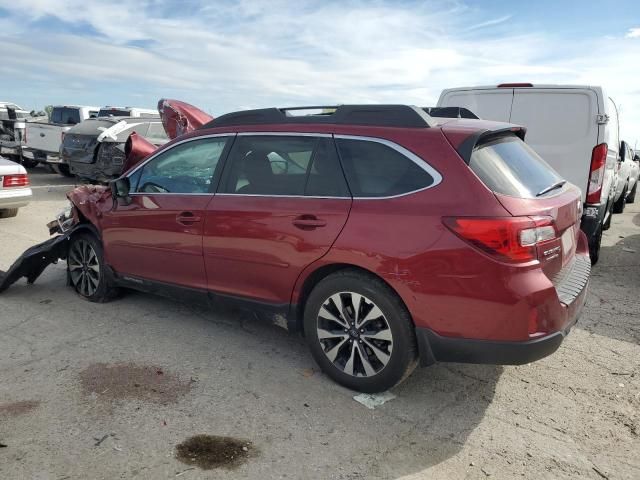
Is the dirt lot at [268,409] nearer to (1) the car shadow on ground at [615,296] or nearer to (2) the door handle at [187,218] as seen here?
(1) the car shadow on ground at [615,296]

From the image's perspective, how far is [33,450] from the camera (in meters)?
2.80

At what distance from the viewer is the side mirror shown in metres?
4.65

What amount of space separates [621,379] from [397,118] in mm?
2406

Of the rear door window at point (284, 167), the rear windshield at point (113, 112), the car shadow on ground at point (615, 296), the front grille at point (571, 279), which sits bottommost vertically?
the car shadow on ground at point (615, 296)

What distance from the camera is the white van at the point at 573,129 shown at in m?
5.82

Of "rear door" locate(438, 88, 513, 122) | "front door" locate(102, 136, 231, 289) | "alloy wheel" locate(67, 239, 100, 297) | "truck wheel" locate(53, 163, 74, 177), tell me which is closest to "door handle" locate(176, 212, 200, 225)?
"front door" locate(102, 136, 231, 289)

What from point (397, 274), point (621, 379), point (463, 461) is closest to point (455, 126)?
point (397, 274)

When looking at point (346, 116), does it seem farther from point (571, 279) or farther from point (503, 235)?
point (571, 279)

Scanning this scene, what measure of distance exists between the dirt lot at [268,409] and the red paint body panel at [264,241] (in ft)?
1.24

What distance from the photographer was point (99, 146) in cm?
1090

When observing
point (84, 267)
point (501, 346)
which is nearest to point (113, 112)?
point (84, 267)

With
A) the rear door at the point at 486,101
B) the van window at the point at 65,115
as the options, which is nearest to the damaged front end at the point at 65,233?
the rear door at the point at 486,101

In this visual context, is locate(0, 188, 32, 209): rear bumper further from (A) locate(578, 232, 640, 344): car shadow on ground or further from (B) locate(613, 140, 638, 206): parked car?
(B) locate(613, 140, 638, 206): parked car

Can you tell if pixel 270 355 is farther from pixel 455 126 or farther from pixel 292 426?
pixel 455 126
